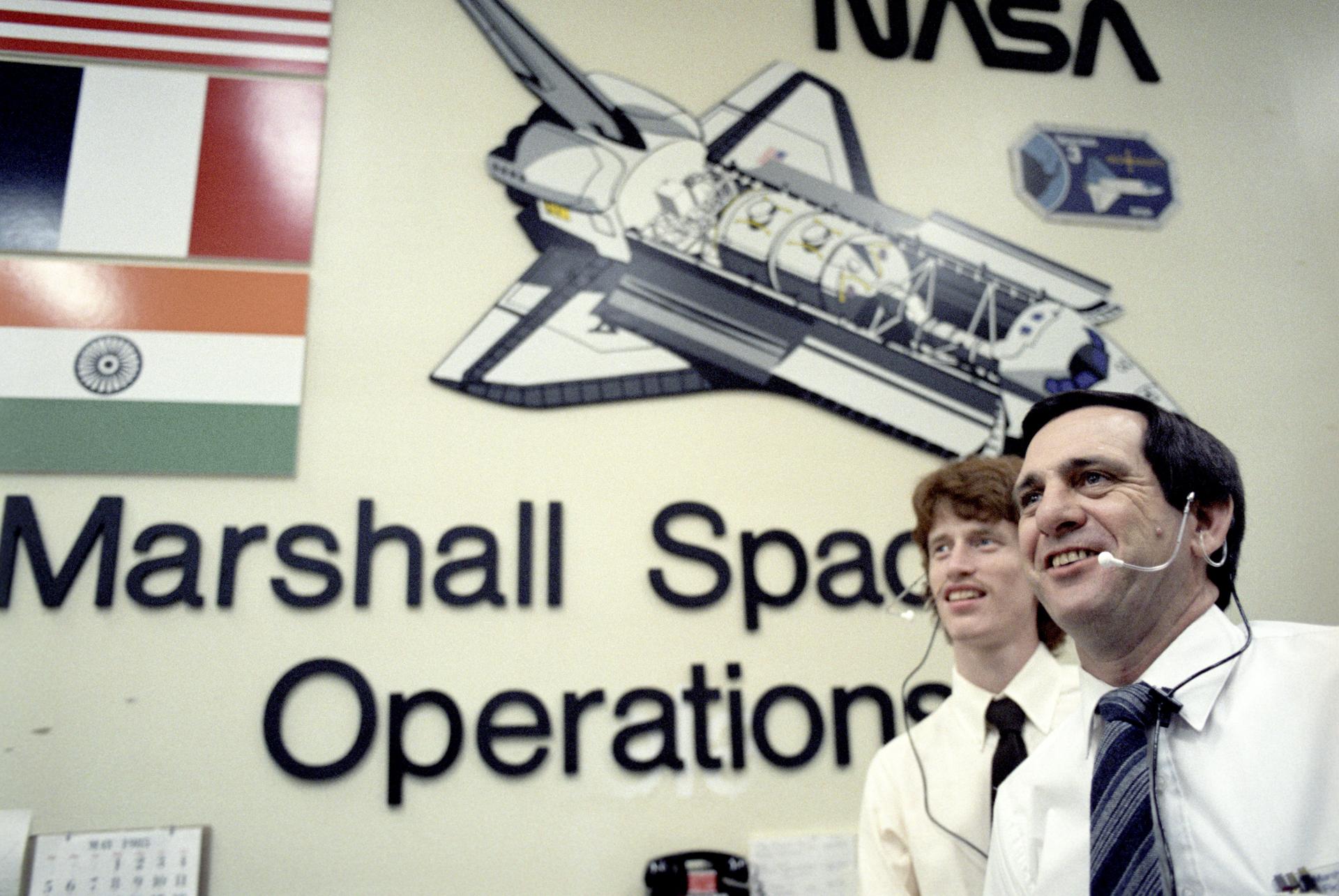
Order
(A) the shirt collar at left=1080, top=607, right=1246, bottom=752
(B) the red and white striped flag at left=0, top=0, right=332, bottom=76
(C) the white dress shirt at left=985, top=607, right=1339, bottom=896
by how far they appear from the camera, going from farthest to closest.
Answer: (B) the red and white striped flag at left=0, top=0, right=332, bottom=76 → (A) the shirt collar at left=1080, top=607, right=1246, bottom=752 → (C) the white dress shirt at left=985, top=607, right=1339, bottom=896

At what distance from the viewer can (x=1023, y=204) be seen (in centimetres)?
298

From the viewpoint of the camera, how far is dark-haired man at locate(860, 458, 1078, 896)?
6.01 ft

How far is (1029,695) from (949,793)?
23cm

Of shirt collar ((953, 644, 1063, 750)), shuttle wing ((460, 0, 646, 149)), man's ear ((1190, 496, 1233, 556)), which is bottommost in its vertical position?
shirt collar ((953, 644, 1063, 750))

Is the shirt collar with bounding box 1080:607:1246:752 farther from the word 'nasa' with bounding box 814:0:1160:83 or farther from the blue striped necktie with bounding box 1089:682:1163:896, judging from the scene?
the word 'nasa' with bounding box 814:0:1160:83

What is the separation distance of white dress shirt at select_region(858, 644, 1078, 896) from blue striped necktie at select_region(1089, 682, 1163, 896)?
1.95ft

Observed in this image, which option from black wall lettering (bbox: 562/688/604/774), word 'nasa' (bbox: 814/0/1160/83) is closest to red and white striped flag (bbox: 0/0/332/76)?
word 'nasa' (bbox: 814/0/1160/83)

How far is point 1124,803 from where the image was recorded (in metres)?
1.18

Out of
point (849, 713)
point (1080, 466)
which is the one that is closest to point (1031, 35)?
point (849, 713)

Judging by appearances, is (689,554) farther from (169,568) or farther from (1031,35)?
(1031,35)

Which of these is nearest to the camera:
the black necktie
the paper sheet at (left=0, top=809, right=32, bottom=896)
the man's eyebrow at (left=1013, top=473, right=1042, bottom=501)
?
the man's eyebrow at (left=1013, top=473, right=1042, bottom=501)

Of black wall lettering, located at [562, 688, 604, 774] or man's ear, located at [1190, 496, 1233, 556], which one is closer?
man's ear, located at [1190, 496, 1233, 556]

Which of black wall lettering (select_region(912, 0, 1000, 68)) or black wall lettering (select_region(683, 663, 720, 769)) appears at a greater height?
black wall lettering (select_region(912, 0, 1000, 68))

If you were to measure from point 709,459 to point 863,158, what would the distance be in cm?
101
